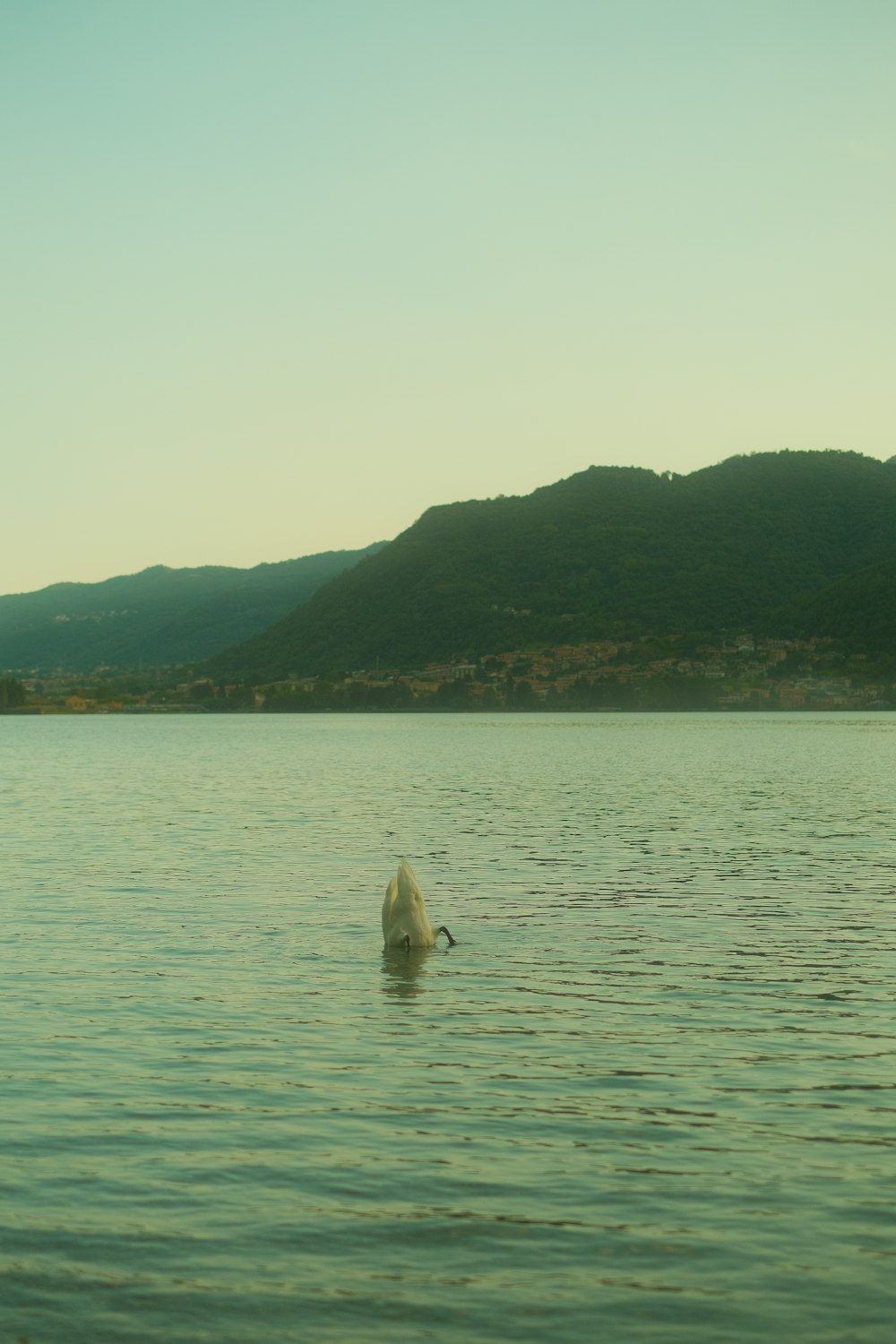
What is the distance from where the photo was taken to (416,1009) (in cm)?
1750

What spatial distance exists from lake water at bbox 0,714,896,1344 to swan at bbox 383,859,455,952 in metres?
0.43

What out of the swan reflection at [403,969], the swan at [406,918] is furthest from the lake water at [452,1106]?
the swan at [406,918]

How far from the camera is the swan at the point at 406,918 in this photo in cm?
2142

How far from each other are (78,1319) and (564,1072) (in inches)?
261

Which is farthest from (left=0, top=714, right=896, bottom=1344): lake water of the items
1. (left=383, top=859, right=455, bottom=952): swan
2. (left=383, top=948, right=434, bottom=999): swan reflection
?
(left=383, top=859, right=455, bottom=952): swan

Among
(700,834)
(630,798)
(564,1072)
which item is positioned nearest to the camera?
(564,1072)

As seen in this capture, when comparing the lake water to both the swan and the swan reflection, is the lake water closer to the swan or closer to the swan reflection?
the swan reflection

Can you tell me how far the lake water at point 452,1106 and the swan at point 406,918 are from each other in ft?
1.41

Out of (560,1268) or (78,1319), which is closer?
(78,1319)

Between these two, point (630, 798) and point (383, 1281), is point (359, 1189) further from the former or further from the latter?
point (630, 798)

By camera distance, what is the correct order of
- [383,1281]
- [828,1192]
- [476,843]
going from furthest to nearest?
[476,843] → [828,1192] → [383,1281]

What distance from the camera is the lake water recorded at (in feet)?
28.5

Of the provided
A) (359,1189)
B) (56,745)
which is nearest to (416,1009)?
(359,1189)

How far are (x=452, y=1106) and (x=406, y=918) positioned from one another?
8537mm
